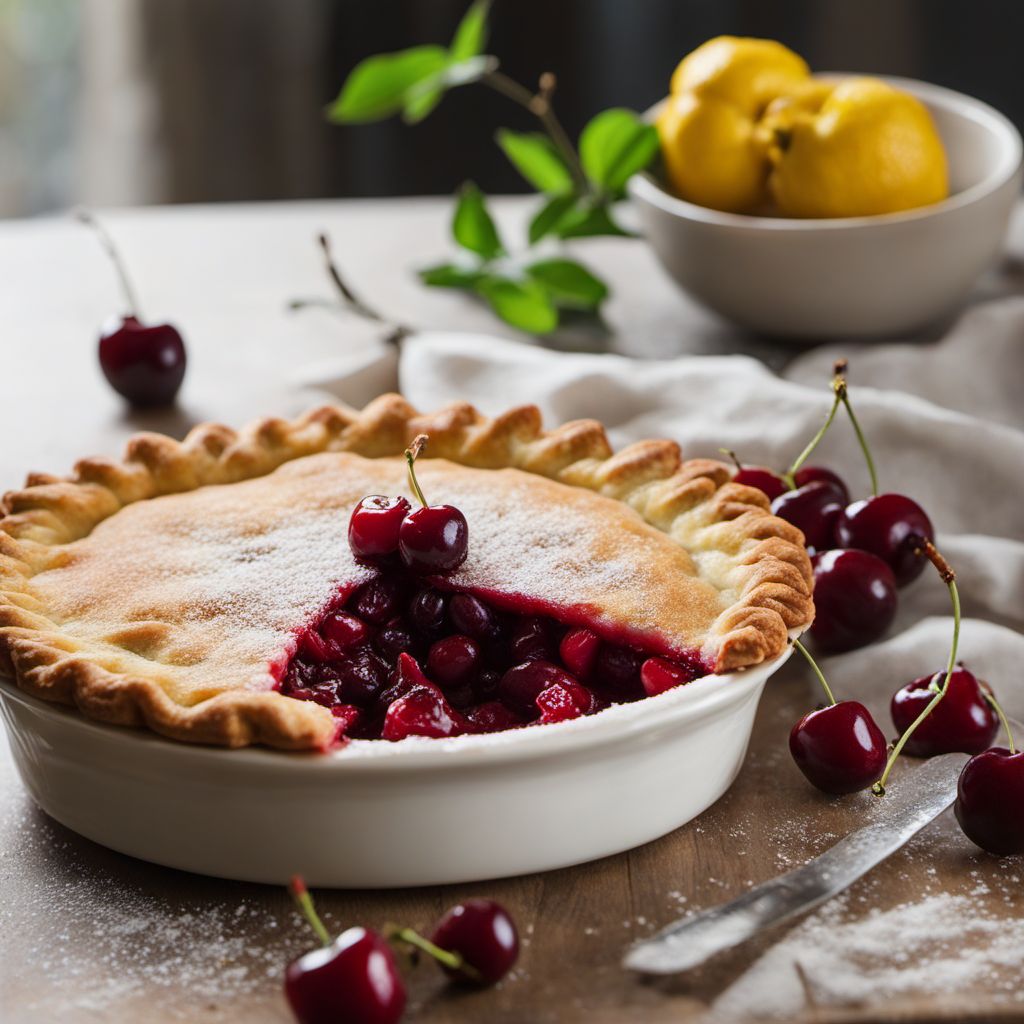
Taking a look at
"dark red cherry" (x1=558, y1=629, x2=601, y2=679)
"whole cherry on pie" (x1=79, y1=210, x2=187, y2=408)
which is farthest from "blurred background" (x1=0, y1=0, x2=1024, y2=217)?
"dark red cherry" (x1=558, y1=629, x2=601, y2=679)

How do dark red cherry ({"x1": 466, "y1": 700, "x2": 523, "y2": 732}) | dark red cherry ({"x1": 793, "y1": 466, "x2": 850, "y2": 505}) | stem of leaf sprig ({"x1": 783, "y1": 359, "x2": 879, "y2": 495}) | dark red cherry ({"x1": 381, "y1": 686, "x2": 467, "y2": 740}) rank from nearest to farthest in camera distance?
1. dark red cherry ({"x1": 381, "y1": 686, "x2": 467, "y2": 740})
2. dark red cherry ({"x1": 466, "y1": 700, "x2": 523, "y2": 732})
3. stem of leaf sprig ({"x1": 783, "y1": 359, "x2": 879, "y2": 495})
4. dark red cherry ({"x1": 793, "y1": 466, "x2": 850, "y2": 505})

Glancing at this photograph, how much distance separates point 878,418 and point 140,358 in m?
1.61

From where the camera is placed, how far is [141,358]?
134 inches

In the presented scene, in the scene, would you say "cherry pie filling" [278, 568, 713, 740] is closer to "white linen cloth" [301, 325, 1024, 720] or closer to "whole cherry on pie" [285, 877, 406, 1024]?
"whole cherry on pie" [285, 877, 406, 1024]

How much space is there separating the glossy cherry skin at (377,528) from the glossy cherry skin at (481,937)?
62 cm

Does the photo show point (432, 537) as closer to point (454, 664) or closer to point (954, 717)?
point (454, 664)

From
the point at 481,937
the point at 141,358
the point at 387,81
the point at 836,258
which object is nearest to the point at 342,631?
the point at 481,937

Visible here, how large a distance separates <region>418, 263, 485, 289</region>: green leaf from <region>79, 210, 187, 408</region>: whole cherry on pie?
0.73 m

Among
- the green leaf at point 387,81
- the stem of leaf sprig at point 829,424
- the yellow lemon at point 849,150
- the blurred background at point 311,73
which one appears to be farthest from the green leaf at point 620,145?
the blurred background at point 311,73

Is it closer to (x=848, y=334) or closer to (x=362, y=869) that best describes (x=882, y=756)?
(x=362, y=869)

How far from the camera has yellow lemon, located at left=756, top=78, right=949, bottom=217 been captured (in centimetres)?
326

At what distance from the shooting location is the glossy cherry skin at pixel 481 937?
1.72 m

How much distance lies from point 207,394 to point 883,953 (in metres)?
2.19

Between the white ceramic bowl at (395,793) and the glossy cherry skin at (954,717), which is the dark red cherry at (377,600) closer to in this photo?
the white ceramic bowl at (395,793)
